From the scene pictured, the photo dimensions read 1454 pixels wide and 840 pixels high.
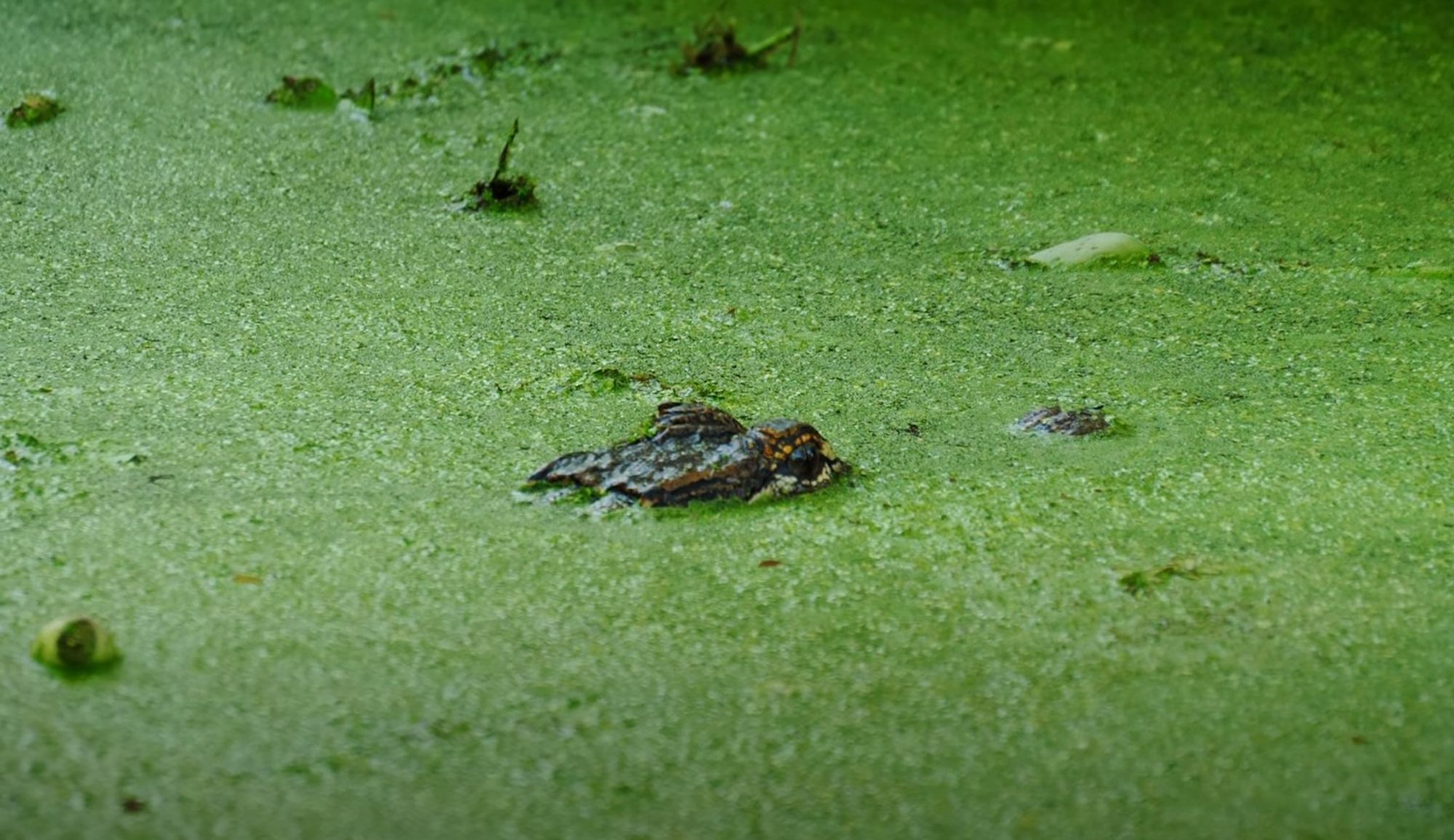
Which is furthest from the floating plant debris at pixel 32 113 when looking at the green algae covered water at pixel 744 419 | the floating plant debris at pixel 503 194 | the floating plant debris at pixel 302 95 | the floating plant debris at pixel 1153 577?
the floating plant debris at pixel 1153 577

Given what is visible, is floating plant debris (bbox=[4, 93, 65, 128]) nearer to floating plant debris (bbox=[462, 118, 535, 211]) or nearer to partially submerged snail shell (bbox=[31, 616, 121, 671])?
floating plant debris (bbox=[462, 118, 535, 211])

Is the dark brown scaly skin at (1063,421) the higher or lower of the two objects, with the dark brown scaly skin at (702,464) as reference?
lower

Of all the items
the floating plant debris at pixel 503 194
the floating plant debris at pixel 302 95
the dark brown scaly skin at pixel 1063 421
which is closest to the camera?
the dark brown scaly skin at pixel 1063 421

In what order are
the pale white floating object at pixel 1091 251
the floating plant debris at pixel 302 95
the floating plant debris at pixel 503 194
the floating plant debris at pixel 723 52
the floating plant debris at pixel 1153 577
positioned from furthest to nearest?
the floating plant debris at pixel 723 52 < the floating plant debris at pixel 302 95 < the floating plant debris at pixel 503 194 < the pale white floating object at pixel 1091 251 < the floating plant debris at pixel 1153 577

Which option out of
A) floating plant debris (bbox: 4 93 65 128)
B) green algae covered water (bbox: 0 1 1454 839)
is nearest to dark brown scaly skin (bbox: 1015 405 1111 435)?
green algae covered water (bbox: 0 1 1454 839)

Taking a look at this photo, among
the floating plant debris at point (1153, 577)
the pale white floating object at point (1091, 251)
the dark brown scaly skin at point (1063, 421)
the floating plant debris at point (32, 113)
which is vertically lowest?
the pale white floating object at point (1091, 251)

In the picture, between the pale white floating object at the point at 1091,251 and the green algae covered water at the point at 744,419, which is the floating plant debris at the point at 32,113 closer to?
the green algae covered water at the point at 744,419

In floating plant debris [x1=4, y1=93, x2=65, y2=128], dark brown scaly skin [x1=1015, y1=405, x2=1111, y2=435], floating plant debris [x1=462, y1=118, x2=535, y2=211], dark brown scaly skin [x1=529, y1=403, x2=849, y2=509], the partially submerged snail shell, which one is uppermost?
the partially submerged snail shell
